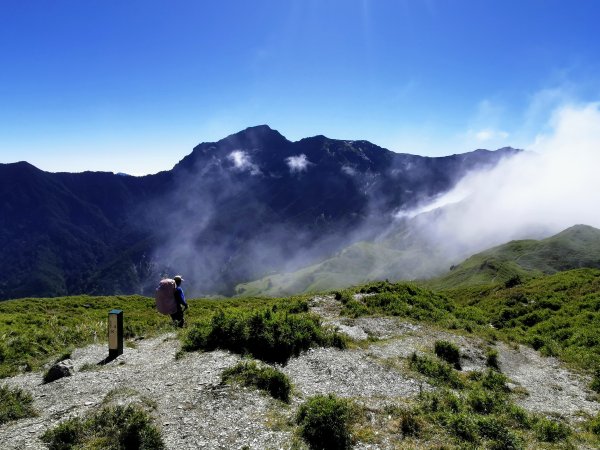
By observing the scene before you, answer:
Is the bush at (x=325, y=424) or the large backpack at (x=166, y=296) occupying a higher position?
the large backpack at (x=166, y=296)

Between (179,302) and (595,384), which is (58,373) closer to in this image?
(179,302)

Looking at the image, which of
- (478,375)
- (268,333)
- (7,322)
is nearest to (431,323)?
(478,375)

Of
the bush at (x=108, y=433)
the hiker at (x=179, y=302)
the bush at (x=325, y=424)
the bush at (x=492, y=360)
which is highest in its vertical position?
the hiker at (x=179, y=302)

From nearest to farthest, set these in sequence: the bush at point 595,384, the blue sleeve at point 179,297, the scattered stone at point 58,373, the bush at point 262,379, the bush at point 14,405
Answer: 1. the bush at point 14,405
2. the bush at point 262,379
3. the scattered stone at point 58,373
4. the bush at point 595,384
5. the blue sleeve at point 179,297

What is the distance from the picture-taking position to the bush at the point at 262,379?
17.3m

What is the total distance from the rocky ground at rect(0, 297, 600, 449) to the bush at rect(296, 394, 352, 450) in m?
0.59

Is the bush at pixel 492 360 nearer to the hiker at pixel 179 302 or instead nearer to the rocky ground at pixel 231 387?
the rocky ground at pixel 231 387

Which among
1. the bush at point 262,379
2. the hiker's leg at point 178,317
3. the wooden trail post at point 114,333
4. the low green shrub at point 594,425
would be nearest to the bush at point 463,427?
the low green shrub at point 594,425

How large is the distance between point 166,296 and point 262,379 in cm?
1278

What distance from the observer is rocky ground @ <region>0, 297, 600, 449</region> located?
1384 cm

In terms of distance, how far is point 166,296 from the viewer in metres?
28.0

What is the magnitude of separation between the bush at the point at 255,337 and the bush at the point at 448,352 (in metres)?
7.61

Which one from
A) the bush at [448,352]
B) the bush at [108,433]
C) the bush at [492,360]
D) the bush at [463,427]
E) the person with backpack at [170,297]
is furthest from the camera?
the person with backpack at [170,297]

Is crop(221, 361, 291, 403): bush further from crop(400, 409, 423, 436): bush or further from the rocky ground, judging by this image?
crop(400, 409, 423, 436): bush
